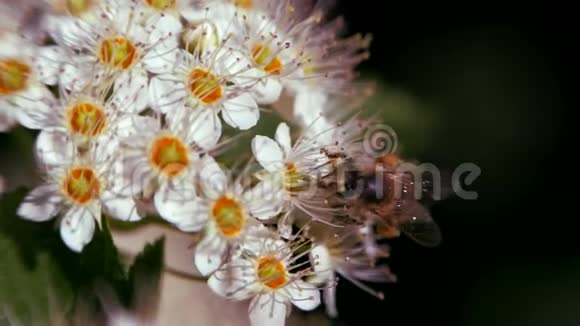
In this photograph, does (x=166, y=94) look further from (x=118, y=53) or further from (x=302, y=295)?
(x=302, y=295)

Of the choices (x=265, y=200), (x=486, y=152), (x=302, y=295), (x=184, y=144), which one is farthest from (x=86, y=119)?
(x=486, y=152)

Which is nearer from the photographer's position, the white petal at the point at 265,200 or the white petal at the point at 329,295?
the white petal at the point at 265,200

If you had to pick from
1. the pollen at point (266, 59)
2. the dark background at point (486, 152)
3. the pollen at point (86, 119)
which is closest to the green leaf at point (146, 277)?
the pollen at point (86, 119)

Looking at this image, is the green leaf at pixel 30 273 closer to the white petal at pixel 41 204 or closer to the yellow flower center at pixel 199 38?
the white petal at pixel 41 204

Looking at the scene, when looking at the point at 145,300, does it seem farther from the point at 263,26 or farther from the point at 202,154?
the point at 263,26

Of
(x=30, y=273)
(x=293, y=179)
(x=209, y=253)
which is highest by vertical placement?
(x=293, y=179)

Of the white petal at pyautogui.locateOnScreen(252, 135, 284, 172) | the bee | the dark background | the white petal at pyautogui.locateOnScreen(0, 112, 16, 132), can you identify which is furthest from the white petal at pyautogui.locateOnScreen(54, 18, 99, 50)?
the dark background
